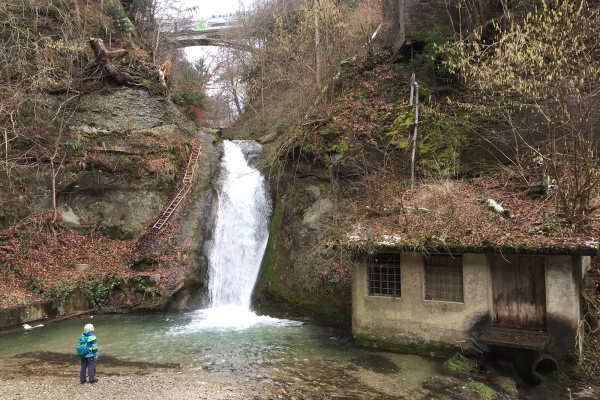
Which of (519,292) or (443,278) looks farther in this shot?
(443,278)

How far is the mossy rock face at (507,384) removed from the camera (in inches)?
295

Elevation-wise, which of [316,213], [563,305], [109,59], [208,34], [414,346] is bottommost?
[414,346]

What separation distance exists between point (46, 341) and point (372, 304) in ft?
30.1

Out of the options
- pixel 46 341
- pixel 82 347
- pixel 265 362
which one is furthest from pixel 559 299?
pixel 46 341

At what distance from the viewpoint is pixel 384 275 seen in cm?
1019

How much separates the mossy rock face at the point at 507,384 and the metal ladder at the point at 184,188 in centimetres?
1398

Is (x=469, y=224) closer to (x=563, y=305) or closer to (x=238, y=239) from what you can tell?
(x=563, y=305)

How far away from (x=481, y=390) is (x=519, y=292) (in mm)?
2592

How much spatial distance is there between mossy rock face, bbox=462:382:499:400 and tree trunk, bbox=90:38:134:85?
2062cm

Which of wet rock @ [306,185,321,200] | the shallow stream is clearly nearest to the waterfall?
the shallow stream

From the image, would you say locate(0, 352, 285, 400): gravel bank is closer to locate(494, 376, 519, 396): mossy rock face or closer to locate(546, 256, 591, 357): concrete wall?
locate(494, 376, 519, 396): mossy rock face

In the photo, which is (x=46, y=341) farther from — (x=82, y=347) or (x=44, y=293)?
(x=82, y=347)

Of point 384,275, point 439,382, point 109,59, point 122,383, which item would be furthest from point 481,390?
point 109,59

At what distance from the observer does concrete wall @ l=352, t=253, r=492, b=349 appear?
8836mm
